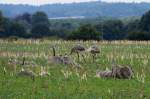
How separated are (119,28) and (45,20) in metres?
25.6

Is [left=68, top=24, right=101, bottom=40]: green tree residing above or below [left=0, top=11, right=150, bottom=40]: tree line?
above

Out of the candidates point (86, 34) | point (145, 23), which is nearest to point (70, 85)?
point (86, 34)

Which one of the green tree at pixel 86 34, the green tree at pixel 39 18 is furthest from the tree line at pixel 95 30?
the green tree at pixel 39 18

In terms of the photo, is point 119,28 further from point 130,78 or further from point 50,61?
point 130,78

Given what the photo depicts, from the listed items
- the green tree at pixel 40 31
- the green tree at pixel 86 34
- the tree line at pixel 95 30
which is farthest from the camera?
the green tree at pixel 40 31

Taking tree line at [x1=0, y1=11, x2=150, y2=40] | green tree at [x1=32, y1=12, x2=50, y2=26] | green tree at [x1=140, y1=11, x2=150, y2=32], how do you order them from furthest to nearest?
green tree at [x1=32, y1=12, x2=50, y2=26] → green tree at [x1=140, y1=11, x2=150, y2=32] → tree line at [x1=0, y1=11, x2=150, y2=40]

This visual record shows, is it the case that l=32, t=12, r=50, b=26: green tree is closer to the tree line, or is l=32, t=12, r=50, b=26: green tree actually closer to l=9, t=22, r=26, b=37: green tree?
the tree line

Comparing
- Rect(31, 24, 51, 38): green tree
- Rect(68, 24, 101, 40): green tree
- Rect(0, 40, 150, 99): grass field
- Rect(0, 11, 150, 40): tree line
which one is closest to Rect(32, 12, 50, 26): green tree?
Rect(0, 11, 150, 40): tree line

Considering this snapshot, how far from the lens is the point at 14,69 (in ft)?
71.9

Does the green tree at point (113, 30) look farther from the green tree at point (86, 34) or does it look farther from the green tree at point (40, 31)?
the green tree at point (86, 34)

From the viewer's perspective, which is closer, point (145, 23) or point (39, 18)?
point (145, 23)

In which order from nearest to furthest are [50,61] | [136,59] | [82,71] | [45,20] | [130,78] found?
[130,78], [82,71], [50,61], [136,59], [45,20]

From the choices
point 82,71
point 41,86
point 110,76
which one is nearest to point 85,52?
point 82,71

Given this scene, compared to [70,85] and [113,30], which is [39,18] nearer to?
[113,30]
